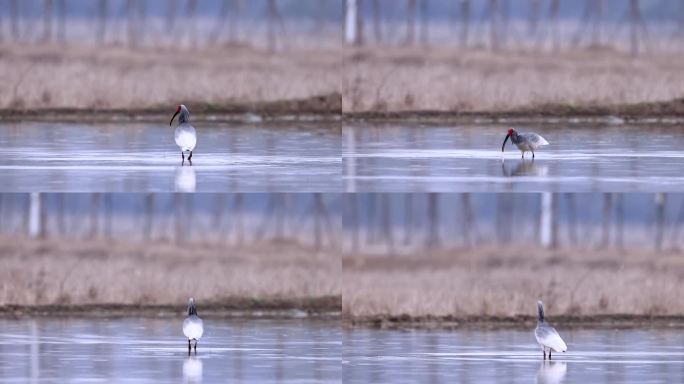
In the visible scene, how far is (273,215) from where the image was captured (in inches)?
1156

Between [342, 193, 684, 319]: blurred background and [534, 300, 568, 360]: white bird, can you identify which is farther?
[342, 193, 684, 319]: blurred background

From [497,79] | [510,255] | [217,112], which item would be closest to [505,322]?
[510,255]

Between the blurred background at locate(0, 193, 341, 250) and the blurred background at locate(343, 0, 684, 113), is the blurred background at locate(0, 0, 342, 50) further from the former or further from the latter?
the blurred background at locate(0, 193, 341, 250)

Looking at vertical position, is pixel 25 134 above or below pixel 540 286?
above

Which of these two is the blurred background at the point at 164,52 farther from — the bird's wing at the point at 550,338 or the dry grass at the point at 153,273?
the bird's wing at the point at 550,338

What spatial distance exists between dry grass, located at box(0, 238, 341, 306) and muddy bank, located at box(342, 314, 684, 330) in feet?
5.84

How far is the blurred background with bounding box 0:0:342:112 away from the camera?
27.0 metres

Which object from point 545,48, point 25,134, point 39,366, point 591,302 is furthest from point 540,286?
point 39,366

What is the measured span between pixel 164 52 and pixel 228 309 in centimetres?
568

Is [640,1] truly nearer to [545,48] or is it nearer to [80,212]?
[545,48]

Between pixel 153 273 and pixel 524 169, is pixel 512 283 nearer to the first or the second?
pixel 153 273

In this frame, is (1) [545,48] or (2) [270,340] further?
(1) [545,48]

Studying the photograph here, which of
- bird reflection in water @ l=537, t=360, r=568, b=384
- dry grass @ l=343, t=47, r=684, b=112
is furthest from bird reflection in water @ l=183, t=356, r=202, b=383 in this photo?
dry grass @ l=343, t=47, r=684, b=112

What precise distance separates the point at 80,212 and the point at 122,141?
7.96 metres
